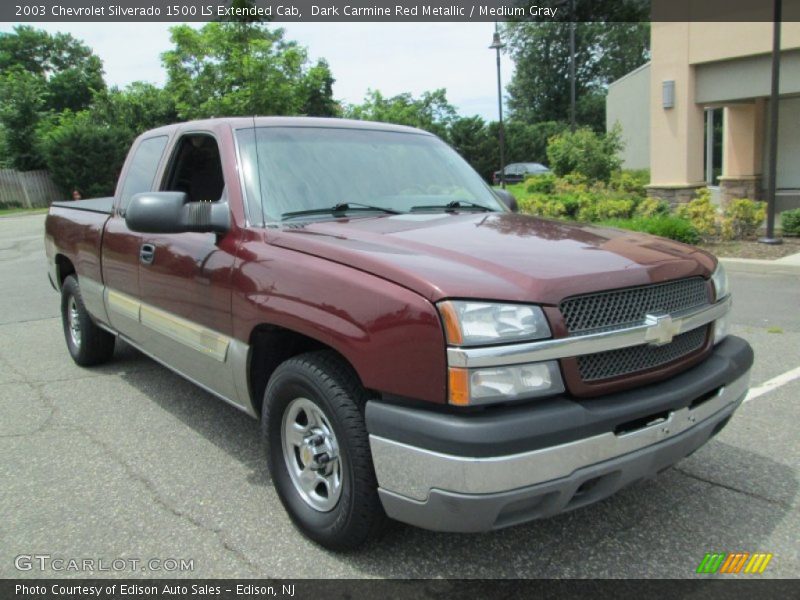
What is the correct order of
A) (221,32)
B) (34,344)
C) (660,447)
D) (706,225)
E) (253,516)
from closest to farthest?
(660,447) < (253,516) < (34,344) < (706,225) < (221,32)

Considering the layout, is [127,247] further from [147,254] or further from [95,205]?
[95,205]

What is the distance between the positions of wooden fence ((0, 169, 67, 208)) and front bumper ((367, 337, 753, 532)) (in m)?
36.4

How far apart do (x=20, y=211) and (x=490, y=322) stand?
35749 millimetres

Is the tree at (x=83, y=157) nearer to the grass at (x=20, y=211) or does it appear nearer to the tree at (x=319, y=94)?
the grass at (x=20, y=211)

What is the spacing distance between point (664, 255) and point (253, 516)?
2.23 metres

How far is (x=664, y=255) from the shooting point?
2887mm

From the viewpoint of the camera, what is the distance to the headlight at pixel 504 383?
7.27 ft

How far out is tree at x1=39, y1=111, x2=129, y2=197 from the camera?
108 ft

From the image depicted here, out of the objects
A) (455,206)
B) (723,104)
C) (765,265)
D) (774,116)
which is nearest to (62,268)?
(455,206)

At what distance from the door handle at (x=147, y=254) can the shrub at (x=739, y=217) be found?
10555mm

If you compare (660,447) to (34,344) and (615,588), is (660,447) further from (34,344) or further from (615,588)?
(34,344)

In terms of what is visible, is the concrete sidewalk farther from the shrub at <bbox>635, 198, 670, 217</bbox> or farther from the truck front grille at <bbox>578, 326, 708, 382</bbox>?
the truck front grille at <bbox>578, 326, 708, 382</bbox>

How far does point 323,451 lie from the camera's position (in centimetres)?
276

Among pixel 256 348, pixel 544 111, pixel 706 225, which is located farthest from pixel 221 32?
pixel 544 111
